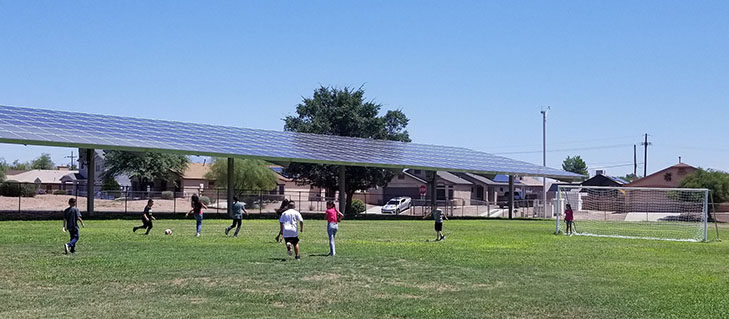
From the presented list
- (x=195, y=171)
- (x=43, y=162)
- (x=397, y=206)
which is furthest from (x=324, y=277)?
(x=43, y=162)

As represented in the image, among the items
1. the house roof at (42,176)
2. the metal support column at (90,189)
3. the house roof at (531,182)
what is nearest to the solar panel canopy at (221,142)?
the metal support column at (90,189)

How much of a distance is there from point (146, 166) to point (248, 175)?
10990 millimetres

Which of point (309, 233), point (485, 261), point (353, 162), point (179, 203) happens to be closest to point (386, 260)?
point (485, 261)

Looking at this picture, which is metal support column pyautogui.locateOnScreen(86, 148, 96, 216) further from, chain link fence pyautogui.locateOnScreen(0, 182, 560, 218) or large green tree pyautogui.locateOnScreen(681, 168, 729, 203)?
large green tree pyautogui.locateOnScreen(681, 168, 729, 203)

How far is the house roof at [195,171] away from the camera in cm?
9694

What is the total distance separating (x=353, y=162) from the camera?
50.9 meters

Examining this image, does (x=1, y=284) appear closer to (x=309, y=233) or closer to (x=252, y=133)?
(x=309, y=233)

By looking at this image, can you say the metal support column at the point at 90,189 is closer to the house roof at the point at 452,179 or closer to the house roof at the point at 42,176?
the house roof at the point at 452,179

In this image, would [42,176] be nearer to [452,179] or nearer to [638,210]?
[452,179]

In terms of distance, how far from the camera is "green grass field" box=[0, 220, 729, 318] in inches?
499

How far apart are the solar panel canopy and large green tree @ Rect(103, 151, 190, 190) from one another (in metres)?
29.6

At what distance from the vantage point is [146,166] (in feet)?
286

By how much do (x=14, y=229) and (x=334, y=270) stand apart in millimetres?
19110

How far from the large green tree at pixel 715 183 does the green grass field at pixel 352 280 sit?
50756mm
